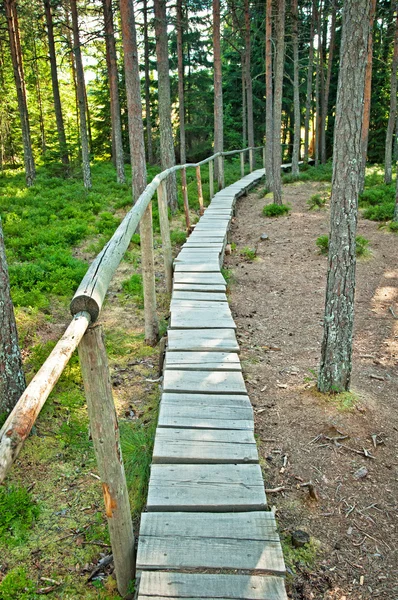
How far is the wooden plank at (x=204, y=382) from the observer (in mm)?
3617

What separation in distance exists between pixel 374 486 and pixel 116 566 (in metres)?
2.01

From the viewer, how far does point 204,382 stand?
148 inches

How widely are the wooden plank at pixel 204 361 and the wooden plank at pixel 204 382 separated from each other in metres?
0.06

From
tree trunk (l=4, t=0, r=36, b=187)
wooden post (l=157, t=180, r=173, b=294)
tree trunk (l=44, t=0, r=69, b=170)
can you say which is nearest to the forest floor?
wooden post (l=157, t=180, r=173, b=294)

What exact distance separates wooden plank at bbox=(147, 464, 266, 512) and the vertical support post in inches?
111

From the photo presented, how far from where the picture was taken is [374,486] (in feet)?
10.7

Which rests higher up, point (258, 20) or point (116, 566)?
point (258, 20)

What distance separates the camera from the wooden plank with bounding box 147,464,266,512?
250cm

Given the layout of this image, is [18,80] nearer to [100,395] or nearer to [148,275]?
[148,275]

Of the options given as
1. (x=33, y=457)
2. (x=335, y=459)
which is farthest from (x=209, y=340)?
(x=33, y=457)

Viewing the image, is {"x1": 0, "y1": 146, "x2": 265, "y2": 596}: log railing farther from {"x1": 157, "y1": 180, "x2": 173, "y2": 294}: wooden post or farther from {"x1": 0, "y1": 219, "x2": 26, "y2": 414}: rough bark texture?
{"x1": 157, "y1": 180, "x2": 173, "y2": 294}: wooden post

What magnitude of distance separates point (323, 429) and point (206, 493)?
1.66m

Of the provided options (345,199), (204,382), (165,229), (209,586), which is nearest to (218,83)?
(165,229)

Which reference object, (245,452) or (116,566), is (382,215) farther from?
(116,566)
